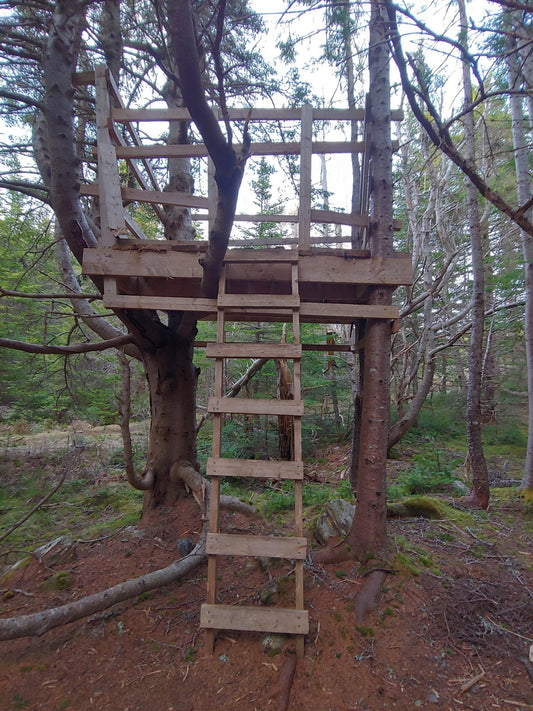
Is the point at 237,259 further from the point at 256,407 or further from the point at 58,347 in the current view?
the point at 58,347

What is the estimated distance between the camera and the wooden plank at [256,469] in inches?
98.2

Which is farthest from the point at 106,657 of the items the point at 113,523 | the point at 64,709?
the point at 113,523

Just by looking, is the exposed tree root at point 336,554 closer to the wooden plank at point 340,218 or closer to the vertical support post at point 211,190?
the wooden plank at point 340,218

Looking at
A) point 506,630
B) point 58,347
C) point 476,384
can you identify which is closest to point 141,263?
point 58,347

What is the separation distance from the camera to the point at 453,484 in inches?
233

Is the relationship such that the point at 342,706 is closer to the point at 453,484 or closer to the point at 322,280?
the point at 322,280

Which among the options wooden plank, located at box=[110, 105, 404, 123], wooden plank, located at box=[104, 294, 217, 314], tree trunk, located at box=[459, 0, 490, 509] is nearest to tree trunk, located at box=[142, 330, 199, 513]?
wooden plank, located at box=[104, 294, 217, 314]

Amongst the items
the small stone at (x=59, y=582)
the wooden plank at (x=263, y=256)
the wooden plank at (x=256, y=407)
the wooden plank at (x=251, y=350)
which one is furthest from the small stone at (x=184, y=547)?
the wooden plank at (x=263, y=256)

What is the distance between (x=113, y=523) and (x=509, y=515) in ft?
17.6

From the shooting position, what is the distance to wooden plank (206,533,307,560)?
7.97ft

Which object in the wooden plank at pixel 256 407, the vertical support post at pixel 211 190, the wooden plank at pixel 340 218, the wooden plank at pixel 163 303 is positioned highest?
the vertical support post at pixel 211 190

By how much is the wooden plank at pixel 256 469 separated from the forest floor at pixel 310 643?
1180 mm

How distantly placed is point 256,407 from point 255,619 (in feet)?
4.88

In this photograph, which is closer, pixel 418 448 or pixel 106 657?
pixel 106 657
